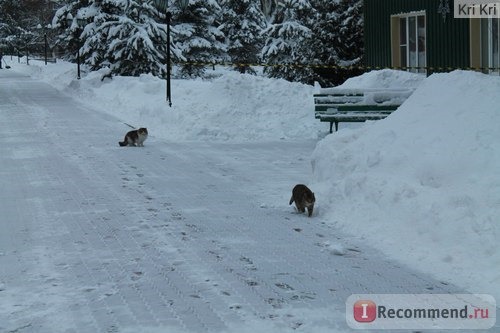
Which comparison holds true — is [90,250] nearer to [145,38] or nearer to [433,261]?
[433,261]

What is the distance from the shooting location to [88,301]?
546cm

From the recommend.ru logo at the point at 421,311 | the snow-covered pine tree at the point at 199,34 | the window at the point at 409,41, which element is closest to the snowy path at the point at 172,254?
the recommend.ru logo at the point at 421,311

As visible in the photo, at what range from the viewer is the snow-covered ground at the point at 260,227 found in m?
5.44

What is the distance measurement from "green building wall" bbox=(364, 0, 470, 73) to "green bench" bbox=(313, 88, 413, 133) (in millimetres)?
2473

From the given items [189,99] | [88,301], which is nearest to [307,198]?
[88,301]

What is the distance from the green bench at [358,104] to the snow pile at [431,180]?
17.8 ft

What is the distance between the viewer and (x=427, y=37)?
18.6 metres

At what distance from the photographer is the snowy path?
5.19m

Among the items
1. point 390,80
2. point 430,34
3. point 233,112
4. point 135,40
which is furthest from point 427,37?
point 135,40

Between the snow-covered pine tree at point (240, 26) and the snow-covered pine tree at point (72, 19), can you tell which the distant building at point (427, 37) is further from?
the snow-covered pine tree at point (72, 19)

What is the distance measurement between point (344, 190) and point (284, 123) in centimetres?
884

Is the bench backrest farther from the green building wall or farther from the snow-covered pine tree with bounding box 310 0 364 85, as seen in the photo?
the snow-covered pine tree with bounding box 310 0 364 85

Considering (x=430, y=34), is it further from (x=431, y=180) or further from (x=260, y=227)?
(x=260, y=227)

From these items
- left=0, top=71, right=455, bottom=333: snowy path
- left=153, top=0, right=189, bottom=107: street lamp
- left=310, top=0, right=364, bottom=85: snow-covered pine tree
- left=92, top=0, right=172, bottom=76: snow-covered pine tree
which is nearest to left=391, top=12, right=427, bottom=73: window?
left=153, top=0, right=189, bottom=107: street lamp
